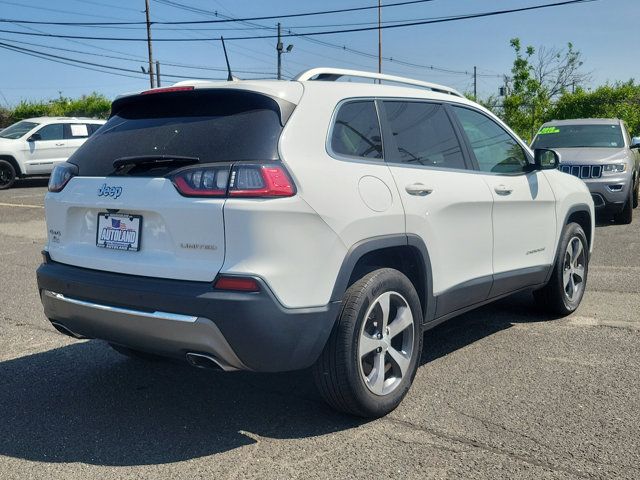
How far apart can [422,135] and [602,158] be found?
806cm

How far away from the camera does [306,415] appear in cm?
360

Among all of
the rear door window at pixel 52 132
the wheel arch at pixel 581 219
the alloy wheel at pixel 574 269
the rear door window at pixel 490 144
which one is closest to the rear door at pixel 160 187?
the rear door window at pixel 490 144

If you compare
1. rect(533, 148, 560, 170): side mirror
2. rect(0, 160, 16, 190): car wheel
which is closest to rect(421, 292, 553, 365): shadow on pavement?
rect(533, 148, 560, 170): side mirror

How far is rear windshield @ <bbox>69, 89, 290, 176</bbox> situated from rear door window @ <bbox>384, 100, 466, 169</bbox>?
32.6 inches

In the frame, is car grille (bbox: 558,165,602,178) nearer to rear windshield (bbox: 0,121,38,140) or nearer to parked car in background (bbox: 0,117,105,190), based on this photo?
parked car in background (bbox: 0,117,105,190)

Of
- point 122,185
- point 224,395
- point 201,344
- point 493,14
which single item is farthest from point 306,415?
point 493,14

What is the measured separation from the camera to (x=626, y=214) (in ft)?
36.4

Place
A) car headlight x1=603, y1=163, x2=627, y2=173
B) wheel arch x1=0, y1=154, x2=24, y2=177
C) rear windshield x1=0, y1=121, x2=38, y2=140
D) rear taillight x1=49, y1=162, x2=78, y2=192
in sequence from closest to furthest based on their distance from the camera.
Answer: rear taillight x1=49, y1=162, x2=78, y2=192 → car headlight x1=603, y1=163, x2=627, y2=173 → wheel arch x1=0, y1=154, x2=24, y2=177 → rear windshield x1=0, y1=121, x2=38, y2=140

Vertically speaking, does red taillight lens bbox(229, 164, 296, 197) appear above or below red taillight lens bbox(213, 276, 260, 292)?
above

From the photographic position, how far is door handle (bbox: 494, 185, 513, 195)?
450 centimetres

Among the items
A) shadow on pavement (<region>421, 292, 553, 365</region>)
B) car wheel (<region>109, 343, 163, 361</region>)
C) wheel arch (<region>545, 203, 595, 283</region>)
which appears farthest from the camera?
wheel arch (<region>545, 203, 595, 283</region>)

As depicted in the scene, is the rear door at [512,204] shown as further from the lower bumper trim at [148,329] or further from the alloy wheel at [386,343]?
the lower bumper trim at [148,329]

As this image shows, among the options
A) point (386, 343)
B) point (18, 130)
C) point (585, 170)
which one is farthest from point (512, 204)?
point (18, 130)

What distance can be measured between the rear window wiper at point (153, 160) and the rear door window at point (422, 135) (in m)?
1.13
